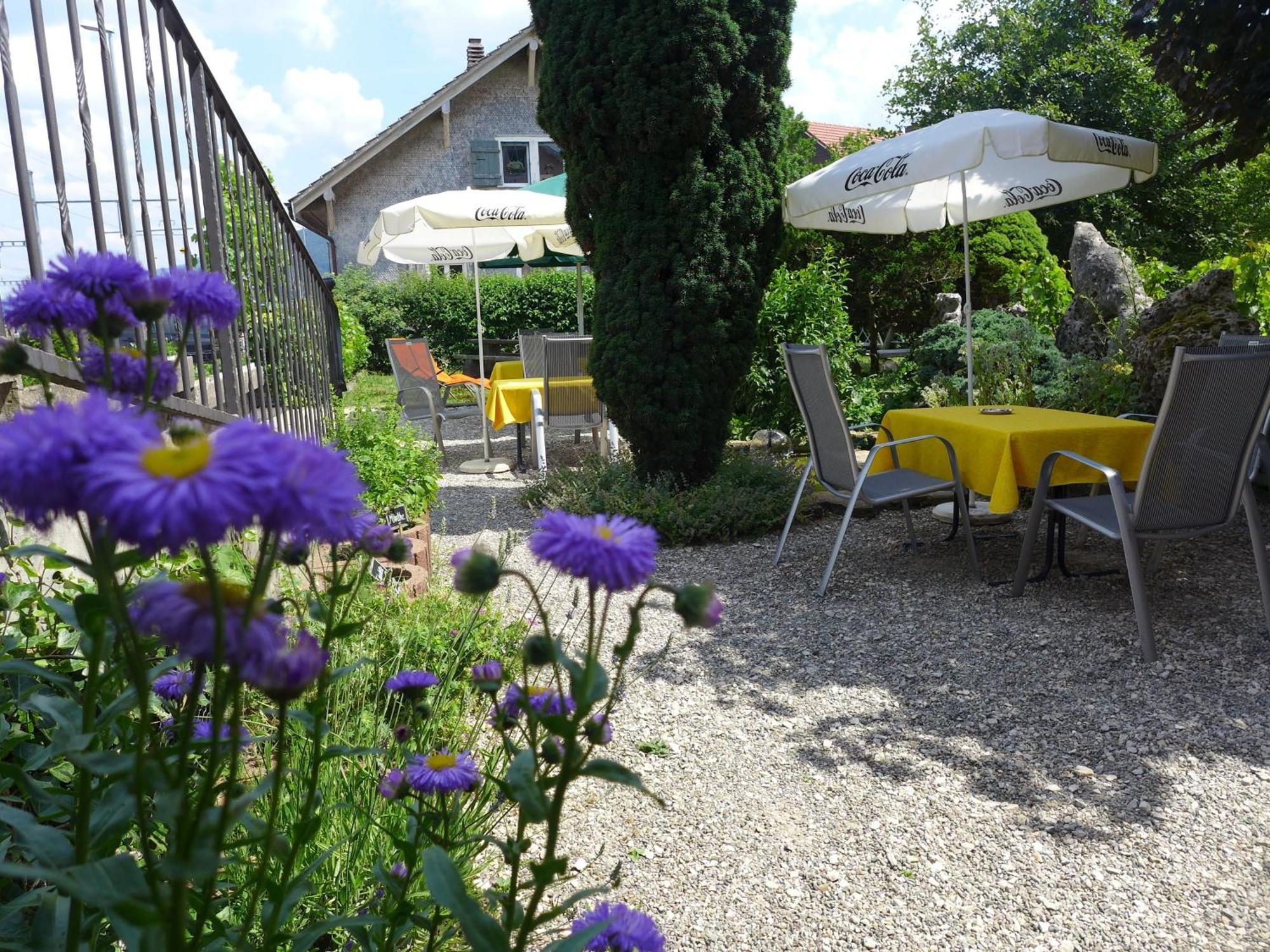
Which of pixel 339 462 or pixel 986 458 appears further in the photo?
pixel 986 458

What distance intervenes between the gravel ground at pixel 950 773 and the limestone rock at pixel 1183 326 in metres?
2.08

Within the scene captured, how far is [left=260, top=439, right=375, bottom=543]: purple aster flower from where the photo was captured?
20.3 inches

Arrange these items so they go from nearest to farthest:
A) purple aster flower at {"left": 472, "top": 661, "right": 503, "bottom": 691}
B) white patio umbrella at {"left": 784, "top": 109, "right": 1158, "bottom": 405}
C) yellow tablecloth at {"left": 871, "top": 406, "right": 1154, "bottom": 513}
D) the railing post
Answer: purple aster flower at {"left": 472, "top": 661, "right": 503, "bottom": 691}, the railing post, yellow tablecloth at {"left": 871, "top": 406, "right": 1154, "bottom": 513}, white patio umbrella at {"left": 784, "top": 109, "right": 1158, "bottom": 405}

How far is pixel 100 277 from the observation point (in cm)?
84

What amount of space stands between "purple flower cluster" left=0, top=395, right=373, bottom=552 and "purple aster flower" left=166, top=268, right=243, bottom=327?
387 mm

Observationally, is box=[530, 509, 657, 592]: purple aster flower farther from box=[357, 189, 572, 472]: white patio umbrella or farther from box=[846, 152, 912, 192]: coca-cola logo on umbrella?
box=[357, 189, 572, 472]: white patio umbrella

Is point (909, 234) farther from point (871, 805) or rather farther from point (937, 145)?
point (871, 805)

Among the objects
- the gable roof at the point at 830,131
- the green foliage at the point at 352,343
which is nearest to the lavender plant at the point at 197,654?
the green foliage at the point at 352,343

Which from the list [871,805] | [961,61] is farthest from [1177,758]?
[961,61]

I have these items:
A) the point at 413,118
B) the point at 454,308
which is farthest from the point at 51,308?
the point at 413,118

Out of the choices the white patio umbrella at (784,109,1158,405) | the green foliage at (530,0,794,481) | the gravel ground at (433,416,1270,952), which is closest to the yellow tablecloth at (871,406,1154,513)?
the gravel ground at (433,416,1270,952)

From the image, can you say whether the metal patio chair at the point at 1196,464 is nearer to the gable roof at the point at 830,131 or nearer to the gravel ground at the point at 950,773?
the gravel ground at the point at 950,773

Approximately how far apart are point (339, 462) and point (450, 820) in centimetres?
84

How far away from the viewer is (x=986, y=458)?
436cm
